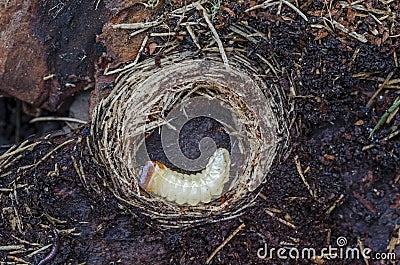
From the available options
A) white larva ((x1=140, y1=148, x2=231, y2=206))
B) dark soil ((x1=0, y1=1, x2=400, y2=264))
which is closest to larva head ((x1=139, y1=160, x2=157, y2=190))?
white larva ((x1=140, y1=148, x2=231, y2=206))

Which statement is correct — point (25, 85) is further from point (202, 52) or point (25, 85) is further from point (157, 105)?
point (202, 52)

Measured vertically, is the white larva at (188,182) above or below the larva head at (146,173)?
below

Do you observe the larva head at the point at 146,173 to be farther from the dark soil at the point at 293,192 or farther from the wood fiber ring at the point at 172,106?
the dark soil at the point at 293,192

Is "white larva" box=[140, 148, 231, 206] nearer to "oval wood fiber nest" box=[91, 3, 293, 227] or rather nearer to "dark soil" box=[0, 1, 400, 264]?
"oval wood fiber nest" box=[91, 3, 293, 227]

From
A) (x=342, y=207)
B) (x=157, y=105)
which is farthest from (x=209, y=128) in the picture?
(x=342, y=207)

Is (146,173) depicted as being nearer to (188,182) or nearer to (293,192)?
(188,182)

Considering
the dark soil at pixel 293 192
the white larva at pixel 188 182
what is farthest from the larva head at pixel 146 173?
the dark soil at pixel 293 192
